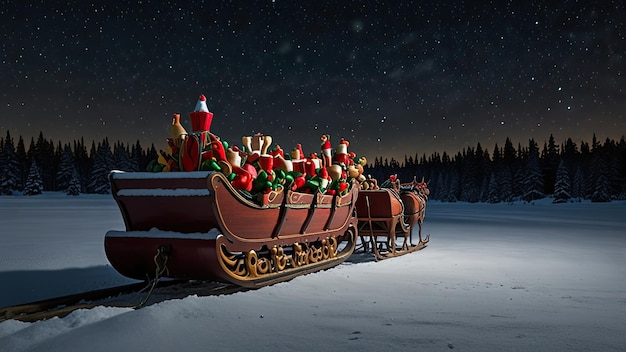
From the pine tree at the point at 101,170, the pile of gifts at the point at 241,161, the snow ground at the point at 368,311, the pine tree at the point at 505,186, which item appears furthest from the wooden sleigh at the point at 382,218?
the pine tree at the point at 101,170

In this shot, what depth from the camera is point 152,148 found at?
88188 millimetres

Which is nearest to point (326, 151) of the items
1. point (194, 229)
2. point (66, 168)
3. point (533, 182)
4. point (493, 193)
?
point (194, 229)

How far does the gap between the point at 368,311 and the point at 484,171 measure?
76.2m

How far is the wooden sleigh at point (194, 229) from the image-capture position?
18.3 ft

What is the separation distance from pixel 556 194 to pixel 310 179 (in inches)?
2147

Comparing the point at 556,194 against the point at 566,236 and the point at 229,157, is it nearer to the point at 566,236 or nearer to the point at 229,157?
the point at 566,236

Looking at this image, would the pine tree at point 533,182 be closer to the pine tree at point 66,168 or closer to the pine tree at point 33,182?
the pine tree at point 66,168

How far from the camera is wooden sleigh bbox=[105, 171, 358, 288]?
5574 millimetres

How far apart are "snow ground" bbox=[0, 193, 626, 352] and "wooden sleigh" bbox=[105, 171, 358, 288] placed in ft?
1.22

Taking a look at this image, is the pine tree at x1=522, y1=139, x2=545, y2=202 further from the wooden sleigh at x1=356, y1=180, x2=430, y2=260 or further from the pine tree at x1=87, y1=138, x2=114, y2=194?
the wooden sleigh at x1=356, y1=180, x2=430, y2=260

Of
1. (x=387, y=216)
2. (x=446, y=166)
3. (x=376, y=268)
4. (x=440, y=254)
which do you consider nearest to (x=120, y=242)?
(x=376, y=268)

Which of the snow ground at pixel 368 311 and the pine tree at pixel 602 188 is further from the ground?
the pine tree at pixel 602 188

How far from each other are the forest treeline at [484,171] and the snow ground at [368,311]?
173 feet

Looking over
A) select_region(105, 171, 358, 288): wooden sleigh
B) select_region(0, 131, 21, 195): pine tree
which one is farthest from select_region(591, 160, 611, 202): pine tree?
select_region(0, 131, 21, 195): pine tree
